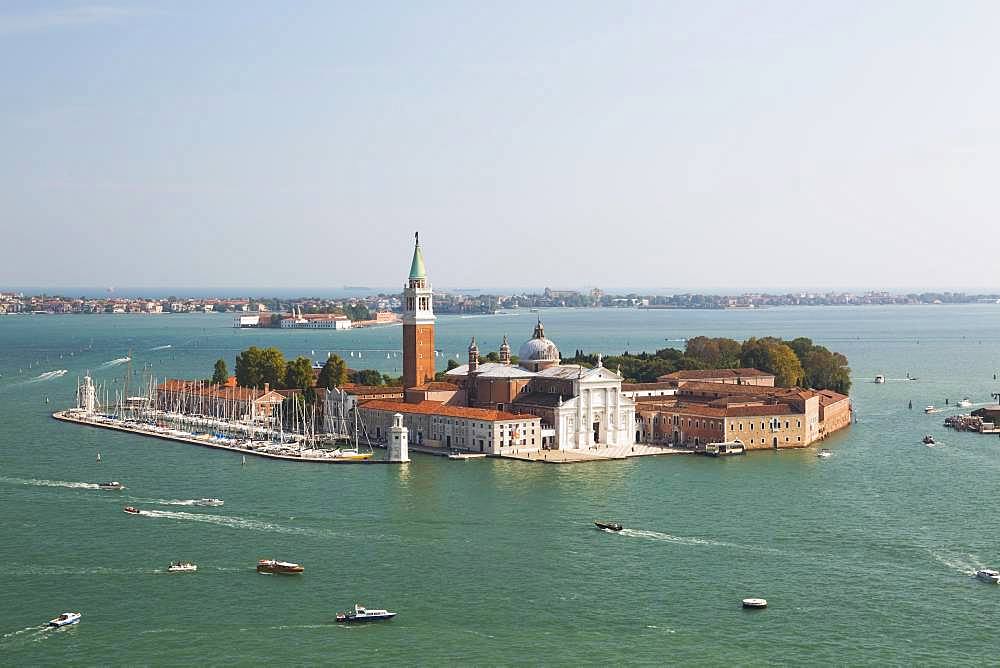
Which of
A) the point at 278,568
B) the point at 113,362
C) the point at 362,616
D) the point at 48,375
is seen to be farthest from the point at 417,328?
the point at 113,362

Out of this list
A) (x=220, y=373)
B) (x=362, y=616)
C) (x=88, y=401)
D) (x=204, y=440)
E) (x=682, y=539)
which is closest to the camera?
(x=362, y=616)

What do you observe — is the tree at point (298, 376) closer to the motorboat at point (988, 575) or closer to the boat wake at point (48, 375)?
the boat wake at point (48, 375)

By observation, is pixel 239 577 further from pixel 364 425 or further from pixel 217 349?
pixel 217 349

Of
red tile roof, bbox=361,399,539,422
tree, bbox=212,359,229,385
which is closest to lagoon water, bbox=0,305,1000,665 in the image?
red tile roof, bbox=361,399,539,422

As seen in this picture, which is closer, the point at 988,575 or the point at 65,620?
the point at 65,620

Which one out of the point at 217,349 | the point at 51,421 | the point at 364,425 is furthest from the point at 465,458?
the point at 217,349

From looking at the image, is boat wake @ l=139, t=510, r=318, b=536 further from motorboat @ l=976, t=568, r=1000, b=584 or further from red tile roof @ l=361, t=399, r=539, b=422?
motorboat @ l=976, t=568, r=1000, b=584

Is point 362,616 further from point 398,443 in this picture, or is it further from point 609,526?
point 398,443
